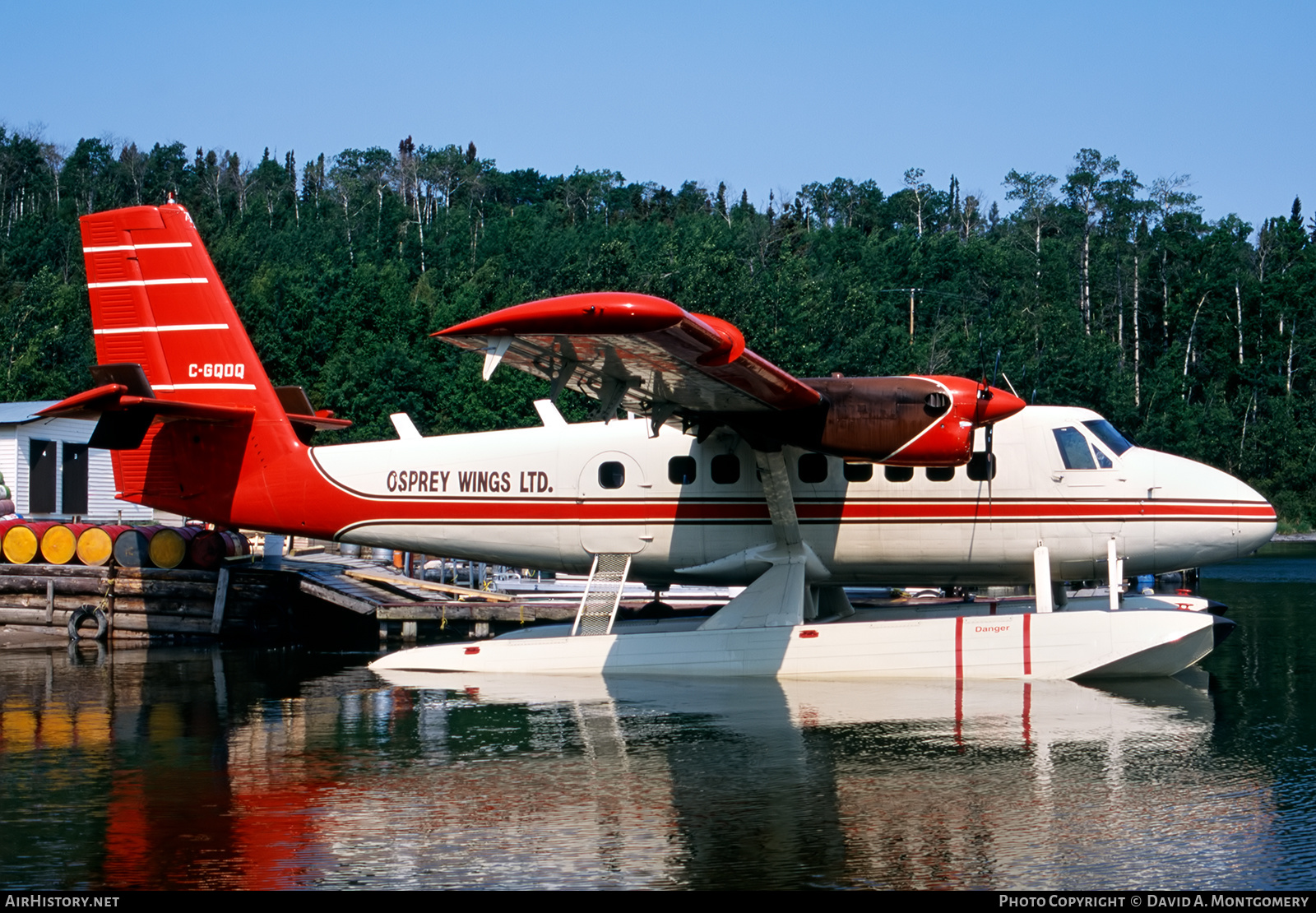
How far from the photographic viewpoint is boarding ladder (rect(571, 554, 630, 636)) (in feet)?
50.1

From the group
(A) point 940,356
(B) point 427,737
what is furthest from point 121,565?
(A) point 940,356

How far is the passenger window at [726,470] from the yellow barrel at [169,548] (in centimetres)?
886

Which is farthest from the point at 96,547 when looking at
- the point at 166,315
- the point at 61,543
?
the point at 166,315

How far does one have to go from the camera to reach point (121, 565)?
63.7ft

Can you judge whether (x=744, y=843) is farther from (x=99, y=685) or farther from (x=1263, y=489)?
(x=1263, y=489)

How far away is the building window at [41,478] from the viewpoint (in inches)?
1100

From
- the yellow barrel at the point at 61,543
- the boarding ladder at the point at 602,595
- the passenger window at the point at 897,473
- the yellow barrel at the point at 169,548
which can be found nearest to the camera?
the passenger window at the point at 897,473

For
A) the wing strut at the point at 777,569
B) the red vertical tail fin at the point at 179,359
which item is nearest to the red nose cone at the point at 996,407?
the wing strut at the point at 777,569

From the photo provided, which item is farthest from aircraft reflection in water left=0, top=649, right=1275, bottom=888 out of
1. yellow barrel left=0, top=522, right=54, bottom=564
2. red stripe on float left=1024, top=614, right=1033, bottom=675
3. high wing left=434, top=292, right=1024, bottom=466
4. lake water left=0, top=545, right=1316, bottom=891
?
yellow barrel left=0, top=522, right=54, bottom=564

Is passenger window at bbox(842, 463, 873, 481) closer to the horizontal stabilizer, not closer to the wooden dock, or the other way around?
the wooden dock

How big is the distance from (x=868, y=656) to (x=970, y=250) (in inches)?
2568

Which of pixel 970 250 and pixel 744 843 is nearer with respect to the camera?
pixel 744 843

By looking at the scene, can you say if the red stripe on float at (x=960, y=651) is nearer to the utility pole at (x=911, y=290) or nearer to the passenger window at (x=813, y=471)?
the passenger window at (x=813, y=471)
